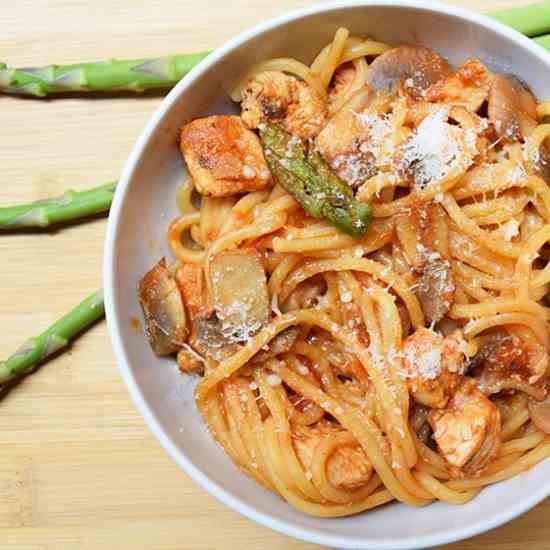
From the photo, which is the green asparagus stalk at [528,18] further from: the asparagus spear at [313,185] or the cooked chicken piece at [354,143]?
the asparagus spear at [313,185]

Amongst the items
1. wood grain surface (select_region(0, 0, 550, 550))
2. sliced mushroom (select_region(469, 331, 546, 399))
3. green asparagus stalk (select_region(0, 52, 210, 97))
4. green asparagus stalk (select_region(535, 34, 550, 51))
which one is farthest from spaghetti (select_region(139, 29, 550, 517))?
wood grain surface (select_region(0, 0, 550, 550))

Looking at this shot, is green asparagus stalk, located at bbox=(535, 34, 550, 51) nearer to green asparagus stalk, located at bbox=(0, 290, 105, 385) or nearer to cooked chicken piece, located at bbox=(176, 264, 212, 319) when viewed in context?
cooked chicken piece, located at bbox=(176, 264, 212, 319)

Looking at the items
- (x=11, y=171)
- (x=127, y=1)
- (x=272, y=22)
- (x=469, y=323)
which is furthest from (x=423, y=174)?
(x=11, y=171)

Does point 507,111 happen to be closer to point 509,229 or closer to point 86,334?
point 509,229

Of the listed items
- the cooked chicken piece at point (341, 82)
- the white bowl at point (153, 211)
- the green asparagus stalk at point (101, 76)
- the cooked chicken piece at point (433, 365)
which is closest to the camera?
the cooked chicken piece at point (433, 365)

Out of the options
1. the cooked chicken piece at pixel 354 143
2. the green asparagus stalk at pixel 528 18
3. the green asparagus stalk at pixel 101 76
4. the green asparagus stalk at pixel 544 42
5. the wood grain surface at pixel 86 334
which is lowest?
the wood grain surface at pixel 86 334

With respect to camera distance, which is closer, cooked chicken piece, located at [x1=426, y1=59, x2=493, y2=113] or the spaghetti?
the spaghetti

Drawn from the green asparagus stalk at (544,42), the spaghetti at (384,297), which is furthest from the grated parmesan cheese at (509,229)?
the green asparagus stalk at (544,42)
